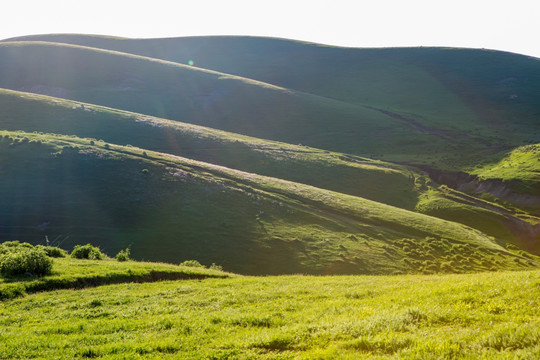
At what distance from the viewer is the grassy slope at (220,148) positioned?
88.4 m

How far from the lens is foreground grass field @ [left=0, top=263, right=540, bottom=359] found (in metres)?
8.79

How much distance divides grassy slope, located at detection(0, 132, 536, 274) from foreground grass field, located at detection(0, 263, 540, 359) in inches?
1078

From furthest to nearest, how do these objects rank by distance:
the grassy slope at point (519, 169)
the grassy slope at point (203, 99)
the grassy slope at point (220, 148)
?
the grassy slope at point (203, 99), the grassy slope at point (220, 148), the grassy slope at point (519, 169)

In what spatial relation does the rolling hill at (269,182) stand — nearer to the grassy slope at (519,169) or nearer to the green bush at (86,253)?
the grassy slope at (519,169)

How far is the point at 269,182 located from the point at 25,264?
54.8 meters

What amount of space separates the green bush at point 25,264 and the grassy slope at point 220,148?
67.4 meters

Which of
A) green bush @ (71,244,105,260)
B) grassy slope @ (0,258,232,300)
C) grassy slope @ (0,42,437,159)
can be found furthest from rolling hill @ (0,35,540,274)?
grassy slope @ (0,258,232,300)

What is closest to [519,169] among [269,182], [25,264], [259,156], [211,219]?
[259,156]

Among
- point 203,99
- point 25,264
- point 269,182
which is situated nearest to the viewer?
point 25,264

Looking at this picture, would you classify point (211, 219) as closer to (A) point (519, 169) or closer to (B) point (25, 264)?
(B) point (25, 264)

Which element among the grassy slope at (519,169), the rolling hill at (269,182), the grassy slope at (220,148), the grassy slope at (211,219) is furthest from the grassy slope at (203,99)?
the grassy slope at (211,219)

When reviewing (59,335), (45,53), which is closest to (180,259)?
(59,335)

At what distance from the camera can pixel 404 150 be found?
12450cm

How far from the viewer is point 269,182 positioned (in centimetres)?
7394
